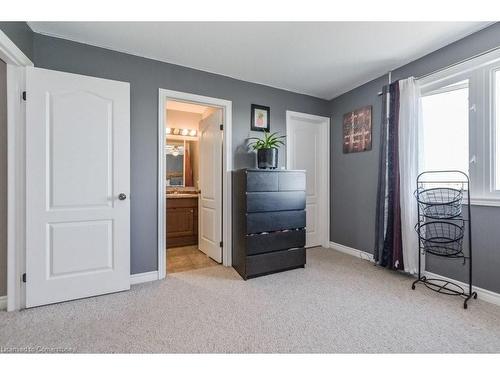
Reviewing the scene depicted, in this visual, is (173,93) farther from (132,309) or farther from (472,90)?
(472,90)

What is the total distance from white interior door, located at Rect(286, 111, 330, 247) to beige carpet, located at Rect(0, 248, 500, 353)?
1.37 m

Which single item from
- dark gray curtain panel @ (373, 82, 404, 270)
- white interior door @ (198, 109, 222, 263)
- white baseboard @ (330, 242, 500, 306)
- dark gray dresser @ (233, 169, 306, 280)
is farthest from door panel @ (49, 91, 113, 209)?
white baseboard @ (330, 242, 500, 306)

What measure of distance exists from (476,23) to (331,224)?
2729mm

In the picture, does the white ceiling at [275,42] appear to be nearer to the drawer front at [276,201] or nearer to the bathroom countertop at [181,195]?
the drawer front at [276,201]

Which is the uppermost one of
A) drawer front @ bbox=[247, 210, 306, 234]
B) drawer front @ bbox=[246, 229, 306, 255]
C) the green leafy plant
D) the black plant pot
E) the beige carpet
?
the green leafy plant

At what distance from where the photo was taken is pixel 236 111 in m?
2.92

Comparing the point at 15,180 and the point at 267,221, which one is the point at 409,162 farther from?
the point at 15,180

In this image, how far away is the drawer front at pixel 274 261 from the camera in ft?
8.19

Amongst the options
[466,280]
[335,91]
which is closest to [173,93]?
→ [335,91]

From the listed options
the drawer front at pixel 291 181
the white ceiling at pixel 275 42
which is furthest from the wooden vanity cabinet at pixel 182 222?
the white ceiling at pixel 275 42

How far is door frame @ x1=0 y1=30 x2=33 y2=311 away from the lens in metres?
1.81

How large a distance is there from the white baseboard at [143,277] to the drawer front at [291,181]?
1.66m

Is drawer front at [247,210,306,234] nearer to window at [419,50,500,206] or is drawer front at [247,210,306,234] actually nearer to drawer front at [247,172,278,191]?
drawer front at [247,172,278,191]

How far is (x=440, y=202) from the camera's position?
230 centimetres
